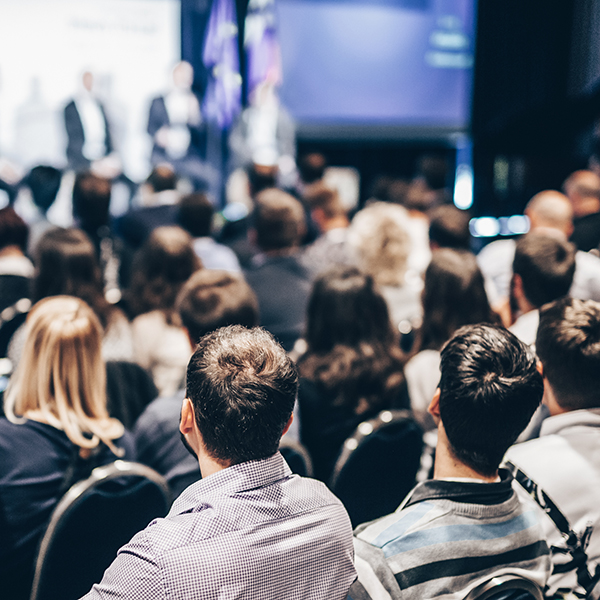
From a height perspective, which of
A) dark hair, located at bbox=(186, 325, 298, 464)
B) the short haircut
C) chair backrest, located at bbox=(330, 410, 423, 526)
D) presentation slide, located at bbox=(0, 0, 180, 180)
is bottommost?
chair backrest, located at bbox=(330, 410, 423, 526)

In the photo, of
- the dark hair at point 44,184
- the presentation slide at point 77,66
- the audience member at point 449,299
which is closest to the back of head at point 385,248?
the audience member at point 449,299

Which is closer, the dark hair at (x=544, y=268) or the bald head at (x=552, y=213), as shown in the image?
the dark hair at (x=544, y=268)

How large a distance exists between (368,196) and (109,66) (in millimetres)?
3878

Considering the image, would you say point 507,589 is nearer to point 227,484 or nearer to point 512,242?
point 227,484

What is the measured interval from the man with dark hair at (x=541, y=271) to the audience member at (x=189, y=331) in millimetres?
1135

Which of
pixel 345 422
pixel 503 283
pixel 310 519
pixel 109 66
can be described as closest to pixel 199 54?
pixel 109 66

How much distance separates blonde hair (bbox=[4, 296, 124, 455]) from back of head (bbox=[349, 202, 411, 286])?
71.9 inches

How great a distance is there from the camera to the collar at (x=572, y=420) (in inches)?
61.4

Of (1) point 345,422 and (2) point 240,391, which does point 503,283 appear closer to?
(1) point 345,422

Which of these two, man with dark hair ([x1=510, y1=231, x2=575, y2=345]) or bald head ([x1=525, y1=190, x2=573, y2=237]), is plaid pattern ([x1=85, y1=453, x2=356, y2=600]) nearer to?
man with dark hair ([x1=510, y1=231, x2=575, y2=345])

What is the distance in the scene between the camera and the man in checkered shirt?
37.6 inches

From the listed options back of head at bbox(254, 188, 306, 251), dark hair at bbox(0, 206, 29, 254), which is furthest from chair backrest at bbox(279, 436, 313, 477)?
dark hair at bbox(0, 206, 29, 254)

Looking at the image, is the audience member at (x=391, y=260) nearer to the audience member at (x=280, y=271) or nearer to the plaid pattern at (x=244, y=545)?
the audience member at (x=280, y=271)

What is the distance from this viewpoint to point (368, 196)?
29.5 ft
